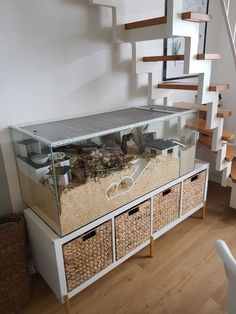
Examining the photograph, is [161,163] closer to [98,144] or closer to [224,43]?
[98,144]

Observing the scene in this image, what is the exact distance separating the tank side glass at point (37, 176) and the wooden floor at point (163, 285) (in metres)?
0.56

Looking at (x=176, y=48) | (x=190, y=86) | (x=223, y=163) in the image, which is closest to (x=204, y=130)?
(x=223, y=163)

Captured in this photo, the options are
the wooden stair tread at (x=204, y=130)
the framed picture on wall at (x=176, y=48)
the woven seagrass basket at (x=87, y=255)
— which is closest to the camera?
the woven seagrass basket at (x=87, y=255)

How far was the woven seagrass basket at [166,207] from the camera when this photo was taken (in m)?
1.81

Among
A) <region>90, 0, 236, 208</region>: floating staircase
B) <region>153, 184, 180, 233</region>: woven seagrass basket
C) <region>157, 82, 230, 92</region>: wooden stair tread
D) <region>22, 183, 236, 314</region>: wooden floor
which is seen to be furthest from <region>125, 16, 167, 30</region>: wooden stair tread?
<region>22, 183, 236, 314</region>: wooden floor

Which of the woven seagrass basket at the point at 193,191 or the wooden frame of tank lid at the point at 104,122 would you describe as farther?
the woven seagrass basket at the point at 193,191

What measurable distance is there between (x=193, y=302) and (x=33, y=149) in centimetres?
132

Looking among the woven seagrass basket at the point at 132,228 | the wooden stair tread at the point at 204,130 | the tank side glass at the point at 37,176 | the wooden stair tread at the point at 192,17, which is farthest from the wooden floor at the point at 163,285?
the wooden stair tread at the point at 192,17

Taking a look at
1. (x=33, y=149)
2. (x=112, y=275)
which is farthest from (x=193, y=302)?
(x=33, y=149)

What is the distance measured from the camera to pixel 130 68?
1978mm

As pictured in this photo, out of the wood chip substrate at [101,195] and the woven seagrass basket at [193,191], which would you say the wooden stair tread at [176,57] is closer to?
the wood chip substrate at [101,195]

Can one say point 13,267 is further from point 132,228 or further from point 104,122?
point 104,122

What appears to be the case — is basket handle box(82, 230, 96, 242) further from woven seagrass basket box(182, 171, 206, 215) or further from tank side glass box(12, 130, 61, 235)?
woven seagrass basket box(182, 171, 206, 215)

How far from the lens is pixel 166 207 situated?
189 centimetres
